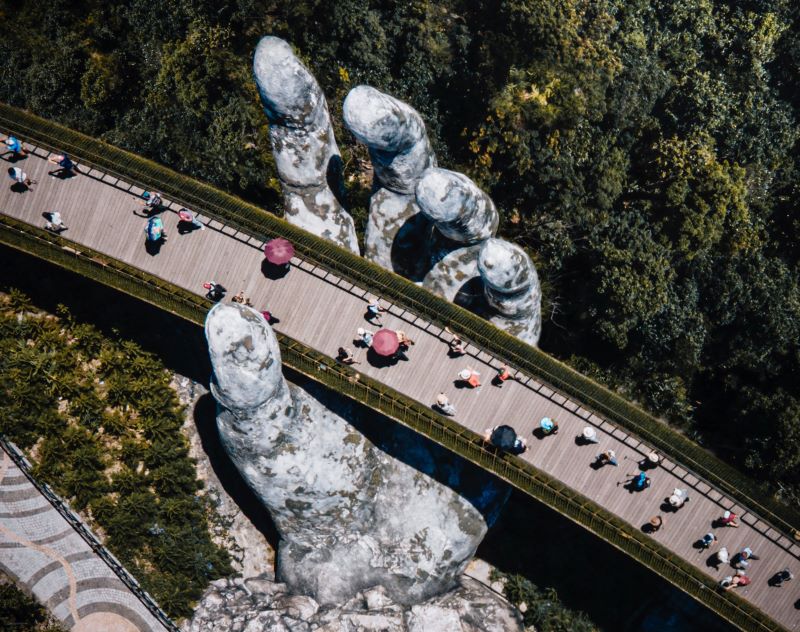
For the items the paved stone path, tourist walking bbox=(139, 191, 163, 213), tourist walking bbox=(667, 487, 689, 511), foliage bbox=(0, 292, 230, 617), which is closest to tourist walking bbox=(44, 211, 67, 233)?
tourist walking bbox=(139, 191, 163, 213)

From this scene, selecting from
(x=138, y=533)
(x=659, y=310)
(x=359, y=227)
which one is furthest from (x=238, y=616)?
(x=659, y=310)

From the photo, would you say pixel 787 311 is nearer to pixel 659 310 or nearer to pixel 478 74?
pixel 659 310

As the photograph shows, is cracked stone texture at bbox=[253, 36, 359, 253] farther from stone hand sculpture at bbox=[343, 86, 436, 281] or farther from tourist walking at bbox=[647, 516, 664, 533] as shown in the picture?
tourist walking at bbox=[647, 516, 664, 533]

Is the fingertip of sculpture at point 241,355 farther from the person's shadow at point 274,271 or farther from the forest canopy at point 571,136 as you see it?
the forest canopy at point 571,136

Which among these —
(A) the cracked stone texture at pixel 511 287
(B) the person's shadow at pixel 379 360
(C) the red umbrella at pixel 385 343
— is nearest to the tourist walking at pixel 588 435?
(A) the cracked stone texture at pixel 511 287

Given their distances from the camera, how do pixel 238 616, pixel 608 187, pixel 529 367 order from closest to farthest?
pixel 529 367 < pixel 238 616 < pixel 608 187

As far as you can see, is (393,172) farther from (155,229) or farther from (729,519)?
(729,519)

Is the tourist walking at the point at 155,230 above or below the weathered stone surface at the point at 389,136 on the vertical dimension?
below

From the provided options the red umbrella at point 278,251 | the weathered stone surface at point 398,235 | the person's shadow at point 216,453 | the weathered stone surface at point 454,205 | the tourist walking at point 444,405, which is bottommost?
the person's shadow at point 216,453
